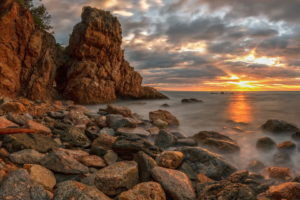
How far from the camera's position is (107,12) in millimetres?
22594

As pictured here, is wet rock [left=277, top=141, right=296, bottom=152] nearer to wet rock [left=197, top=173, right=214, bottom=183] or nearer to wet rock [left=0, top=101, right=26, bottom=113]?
wet rock [left=197, top=173, right=214, bottom=183]

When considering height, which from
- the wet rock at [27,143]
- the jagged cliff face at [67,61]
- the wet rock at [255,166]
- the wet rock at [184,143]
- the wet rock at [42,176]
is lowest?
the wet rock at [255,166]

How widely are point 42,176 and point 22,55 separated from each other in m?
15.4

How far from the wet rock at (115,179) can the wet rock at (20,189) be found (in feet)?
2.48

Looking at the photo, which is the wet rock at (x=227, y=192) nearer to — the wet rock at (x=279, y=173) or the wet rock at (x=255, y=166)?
the wet rock at (x=279, y=173)

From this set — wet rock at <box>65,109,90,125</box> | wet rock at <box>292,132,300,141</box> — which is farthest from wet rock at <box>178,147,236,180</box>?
wet rock at <box>292,132,300,141</box>

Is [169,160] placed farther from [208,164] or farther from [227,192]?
[227,192]

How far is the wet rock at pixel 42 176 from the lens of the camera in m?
2.87

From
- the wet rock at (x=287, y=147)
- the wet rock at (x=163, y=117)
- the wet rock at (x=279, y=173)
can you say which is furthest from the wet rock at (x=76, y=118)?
the wet rock at (x=287, y=147)

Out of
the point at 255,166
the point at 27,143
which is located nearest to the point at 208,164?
the point at 255,166

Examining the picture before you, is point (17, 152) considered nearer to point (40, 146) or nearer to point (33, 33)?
point (40, 146)

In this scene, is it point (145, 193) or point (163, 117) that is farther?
point (163, 117)

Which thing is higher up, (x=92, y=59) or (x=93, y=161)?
(x=92, y=59)

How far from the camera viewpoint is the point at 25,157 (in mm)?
3486
